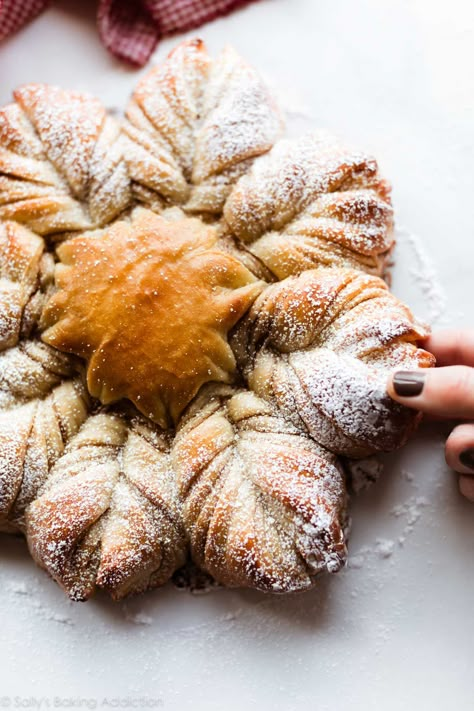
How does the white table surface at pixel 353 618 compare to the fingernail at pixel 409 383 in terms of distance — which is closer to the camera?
the fingernail at pixel 409 383

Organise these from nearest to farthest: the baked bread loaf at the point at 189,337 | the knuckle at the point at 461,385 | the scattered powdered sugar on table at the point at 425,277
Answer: the knuckle at the point at 461,385, the baked bread loaf at the point at 189,337, the scattered powdered sugar on table at the point at 425,277

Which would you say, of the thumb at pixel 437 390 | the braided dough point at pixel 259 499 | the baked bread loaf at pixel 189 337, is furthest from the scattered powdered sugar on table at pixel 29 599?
the thumb at pixel 437 390

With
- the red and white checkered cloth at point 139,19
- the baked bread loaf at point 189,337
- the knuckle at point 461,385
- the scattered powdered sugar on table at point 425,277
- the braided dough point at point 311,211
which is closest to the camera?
the knuckle at point 461,385

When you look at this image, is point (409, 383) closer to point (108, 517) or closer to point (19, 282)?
point (108, 517)

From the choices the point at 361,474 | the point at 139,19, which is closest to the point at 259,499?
the point at 361,474

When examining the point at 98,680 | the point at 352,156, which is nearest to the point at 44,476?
the point at 98,680

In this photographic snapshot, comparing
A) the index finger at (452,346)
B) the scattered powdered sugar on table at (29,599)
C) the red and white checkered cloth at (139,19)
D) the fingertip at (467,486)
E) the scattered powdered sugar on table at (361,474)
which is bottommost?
the scattered powdered sugar on table at (29,599)

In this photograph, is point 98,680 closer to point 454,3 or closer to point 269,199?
point 269,199

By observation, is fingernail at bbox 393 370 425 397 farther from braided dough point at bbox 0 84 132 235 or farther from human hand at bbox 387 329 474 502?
braided dough point at bbox 0 84 132 235

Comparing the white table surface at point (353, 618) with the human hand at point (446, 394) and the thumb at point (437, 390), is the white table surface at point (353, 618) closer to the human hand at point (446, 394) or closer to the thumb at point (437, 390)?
the human hand at point (446, 394)
